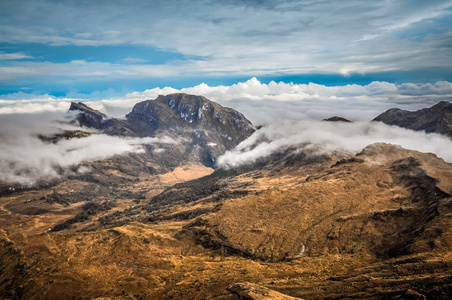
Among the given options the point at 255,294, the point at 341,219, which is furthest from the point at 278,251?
the point at 255,294

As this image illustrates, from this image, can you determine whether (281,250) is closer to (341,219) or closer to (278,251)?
Result: (278,251)

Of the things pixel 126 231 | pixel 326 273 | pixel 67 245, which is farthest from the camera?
pixel 126 231

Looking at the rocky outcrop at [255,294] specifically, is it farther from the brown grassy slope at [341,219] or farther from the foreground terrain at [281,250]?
the brown grassy slope at [341,219]

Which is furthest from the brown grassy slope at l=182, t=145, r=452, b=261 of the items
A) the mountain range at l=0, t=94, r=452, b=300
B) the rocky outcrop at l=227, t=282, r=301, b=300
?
the rocky outcrop at l=227, t=282, r=301, b=300

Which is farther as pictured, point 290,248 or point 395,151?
point 395,151

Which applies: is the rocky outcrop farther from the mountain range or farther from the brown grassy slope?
the brown grassy slope

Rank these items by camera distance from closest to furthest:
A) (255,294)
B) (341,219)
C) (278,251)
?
(255,294) → (278,251) → (341,219)

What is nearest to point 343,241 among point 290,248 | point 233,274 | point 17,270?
point 290,248

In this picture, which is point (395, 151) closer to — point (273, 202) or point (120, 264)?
point (273, 202)

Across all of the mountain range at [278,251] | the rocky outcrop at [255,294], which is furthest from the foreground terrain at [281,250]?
the rocky outcrop at [255,294]

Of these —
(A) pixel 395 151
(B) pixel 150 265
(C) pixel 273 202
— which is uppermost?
(A) pixel 395 151

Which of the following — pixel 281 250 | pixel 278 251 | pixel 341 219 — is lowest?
pixel 278 251
